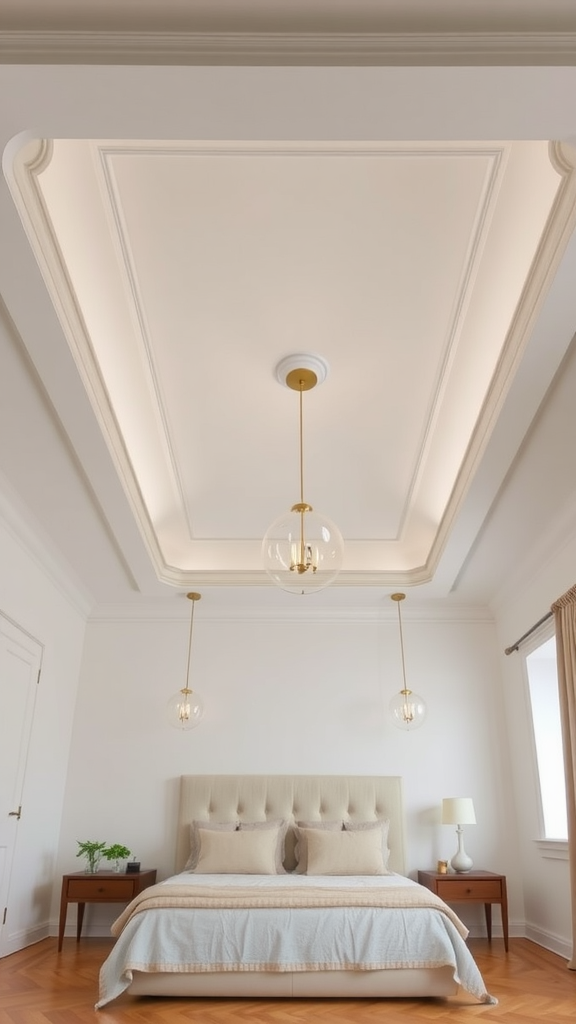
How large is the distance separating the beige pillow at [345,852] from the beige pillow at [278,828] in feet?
0.88

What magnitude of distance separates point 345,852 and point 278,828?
0.59m

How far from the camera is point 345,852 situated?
516cm

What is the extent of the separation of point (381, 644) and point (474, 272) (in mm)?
3892

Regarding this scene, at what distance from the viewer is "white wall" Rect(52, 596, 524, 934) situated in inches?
227

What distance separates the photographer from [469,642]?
20.9 ft

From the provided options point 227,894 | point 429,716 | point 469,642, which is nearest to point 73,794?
point 227,894

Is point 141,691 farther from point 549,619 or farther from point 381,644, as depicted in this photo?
point 549,619

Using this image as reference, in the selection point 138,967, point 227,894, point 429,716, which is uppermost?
point 429,716

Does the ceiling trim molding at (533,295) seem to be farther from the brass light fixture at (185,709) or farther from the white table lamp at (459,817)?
the brass light fixture at (185,709)

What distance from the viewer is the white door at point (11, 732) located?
14.9ft

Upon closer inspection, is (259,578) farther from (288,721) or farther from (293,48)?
(293,48)

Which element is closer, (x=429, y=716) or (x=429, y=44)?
(x=429, y=44)

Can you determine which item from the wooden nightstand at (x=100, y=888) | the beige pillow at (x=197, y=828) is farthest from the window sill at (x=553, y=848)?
the wooden nightstand at (x=100, y=888)

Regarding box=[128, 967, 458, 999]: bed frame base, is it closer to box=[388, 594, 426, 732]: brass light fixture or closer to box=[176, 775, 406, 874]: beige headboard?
box=[176, 775, 406, 874]: beige headboard
